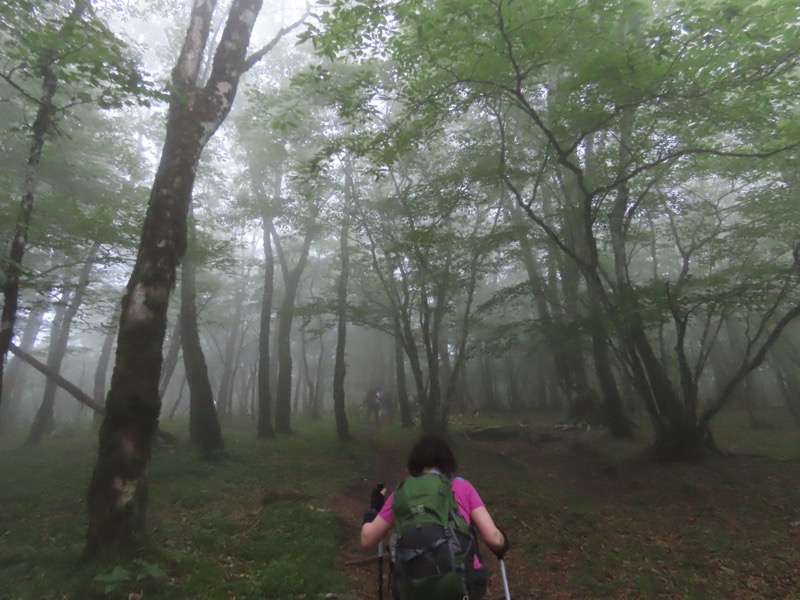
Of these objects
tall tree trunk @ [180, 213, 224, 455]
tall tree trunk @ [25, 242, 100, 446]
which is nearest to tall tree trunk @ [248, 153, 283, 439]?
tall tree trunk @ [180, 213, 224, 455]

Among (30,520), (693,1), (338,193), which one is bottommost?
(30,520)

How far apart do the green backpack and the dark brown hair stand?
26 cm

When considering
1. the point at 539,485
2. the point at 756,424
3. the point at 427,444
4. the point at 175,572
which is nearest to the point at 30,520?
the point at 175,572

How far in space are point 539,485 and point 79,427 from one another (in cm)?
1891

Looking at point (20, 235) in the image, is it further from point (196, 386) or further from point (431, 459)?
point (431, 459)

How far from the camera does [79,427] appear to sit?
63.1 ft

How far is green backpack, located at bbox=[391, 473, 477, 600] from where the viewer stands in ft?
8.36

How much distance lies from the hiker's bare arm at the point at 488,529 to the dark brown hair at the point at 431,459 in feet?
1.07

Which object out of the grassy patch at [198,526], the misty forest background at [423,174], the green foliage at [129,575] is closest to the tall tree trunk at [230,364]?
the misty forest background at [423,174]

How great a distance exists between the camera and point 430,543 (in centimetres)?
262

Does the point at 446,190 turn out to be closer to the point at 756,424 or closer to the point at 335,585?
the point at 335,585

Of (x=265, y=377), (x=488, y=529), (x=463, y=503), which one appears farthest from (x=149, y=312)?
(x=265, y=377)

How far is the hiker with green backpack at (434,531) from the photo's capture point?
2.57 meters

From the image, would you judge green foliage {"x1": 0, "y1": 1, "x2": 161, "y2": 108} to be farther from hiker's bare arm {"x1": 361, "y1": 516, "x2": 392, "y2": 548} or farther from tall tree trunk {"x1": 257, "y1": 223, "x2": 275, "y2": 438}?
tall tree trunk {"x1": 257, "y1": 223, "x2": 275, "y2": 438}
